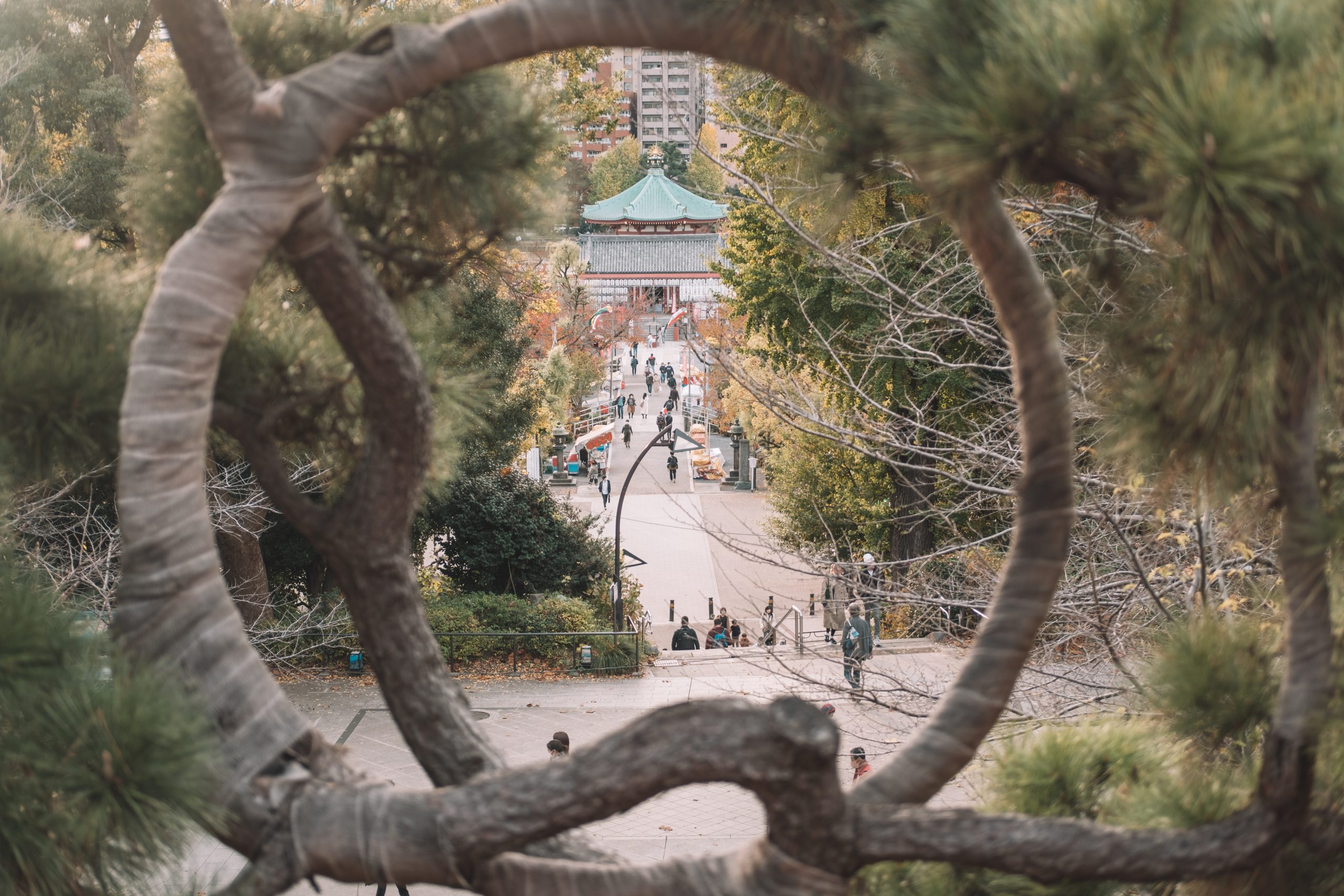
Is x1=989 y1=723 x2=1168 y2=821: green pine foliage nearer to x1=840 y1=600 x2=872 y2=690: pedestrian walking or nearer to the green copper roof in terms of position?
x1=840 y1=600 x2=872 y2=690: pedestrian walking

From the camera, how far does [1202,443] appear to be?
2619 mm

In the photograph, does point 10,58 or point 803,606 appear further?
point 803,606

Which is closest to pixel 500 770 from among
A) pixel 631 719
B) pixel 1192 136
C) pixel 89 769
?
pixel 89 769

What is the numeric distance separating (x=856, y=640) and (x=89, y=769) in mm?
8024

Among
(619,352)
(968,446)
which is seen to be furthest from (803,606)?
(619,352)

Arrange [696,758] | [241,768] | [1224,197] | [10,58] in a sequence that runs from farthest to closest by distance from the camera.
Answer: [10,58] < [241,768] < [696,758] < [1224,197]

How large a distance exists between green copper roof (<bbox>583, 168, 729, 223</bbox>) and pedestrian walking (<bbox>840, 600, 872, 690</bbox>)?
5431cm

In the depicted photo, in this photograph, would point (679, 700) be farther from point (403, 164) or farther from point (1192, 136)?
point (1192, 136)

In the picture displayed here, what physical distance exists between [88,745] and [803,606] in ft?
59.2

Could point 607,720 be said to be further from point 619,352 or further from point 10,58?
point 619,352

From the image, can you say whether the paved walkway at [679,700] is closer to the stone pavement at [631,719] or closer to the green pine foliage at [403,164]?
the stone pavement at [631,719]

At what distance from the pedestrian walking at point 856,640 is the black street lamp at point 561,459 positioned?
21588 mm

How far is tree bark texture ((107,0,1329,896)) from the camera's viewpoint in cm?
262

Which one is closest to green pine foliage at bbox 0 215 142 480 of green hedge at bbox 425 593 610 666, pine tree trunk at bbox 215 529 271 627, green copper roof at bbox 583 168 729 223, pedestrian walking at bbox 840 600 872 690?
pedestrian walking at bbox 840 600 872 690
